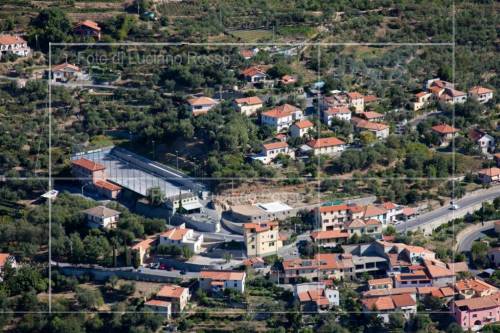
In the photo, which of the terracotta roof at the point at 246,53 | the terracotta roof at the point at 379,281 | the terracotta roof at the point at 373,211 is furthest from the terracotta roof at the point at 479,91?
the terracotta roof at the point at 379,281

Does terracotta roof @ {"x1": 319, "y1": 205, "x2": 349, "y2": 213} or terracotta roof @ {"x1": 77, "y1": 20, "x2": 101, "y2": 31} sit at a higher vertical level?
terracotta roof @ {"x1": 77, "y1": 20, "x2": 101, "y2": 31}

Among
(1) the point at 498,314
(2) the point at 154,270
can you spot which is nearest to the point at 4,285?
(2) the point at 154,270

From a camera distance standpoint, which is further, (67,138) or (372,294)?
(67,138)

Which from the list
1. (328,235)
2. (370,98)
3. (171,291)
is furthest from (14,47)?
(171,291)

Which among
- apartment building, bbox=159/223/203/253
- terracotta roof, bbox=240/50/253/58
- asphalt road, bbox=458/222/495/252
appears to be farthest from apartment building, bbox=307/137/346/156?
terracotta roof, bbox=240/50/253/58

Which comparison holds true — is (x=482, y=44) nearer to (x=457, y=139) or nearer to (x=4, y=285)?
(x=457, y=139)

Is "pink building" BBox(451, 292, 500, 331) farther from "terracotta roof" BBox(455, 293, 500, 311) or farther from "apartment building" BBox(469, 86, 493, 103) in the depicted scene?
"apartment building" BBox(469, 86, 493, 103)
